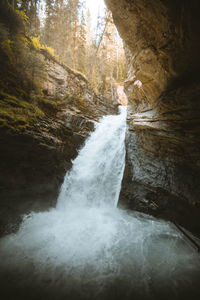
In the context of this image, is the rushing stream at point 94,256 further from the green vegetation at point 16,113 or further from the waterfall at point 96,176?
the green vegetation at point 16,113

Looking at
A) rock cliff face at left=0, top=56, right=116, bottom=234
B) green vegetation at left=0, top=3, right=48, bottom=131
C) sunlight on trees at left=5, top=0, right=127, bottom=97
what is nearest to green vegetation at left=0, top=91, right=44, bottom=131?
green vegetation at left=0, top=3, right=48, bottom=131

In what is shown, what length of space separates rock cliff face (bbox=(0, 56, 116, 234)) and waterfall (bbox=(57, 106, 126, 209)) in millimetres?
514

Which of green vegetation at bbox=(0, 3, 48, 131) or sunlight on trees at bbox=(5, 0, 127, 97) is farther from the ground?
sunlight on trees at bbox=(5, 0, 127, 97)

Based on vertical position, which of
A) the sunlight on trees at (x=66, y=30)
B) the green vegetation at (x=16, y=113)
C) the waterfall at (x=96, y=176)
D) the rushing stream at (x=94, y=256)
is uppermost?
the sunlight on trees at (x=66, y=30)

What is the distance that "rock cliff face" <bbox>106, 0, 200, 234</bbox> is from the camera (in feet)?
8.66

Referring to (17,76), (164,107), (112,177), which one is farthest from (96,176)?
(17,76)

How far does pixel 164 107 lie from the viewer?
4188 mm

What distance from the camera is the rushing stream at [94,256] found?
2590mm

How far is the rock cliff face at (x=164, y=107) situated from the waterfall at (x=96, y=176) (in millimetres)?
642

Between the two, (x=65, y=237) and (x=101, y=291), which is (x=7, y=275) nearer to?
(x=65, y=237)

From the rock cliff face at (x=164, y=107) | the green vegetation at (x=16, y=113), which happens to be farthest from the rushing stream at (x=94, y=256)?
the green vegetation at (x=16, y=113)

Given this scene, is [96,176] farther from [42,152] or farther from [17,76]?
[17,76]

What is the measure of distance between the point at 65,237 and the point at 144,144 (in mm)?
4996

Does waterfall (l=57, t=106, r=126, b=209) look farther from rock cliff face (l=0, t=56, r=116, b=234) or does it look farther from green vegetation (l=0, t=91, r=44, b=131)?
green vegetation (l=0, t=91, r=44, b=131)
